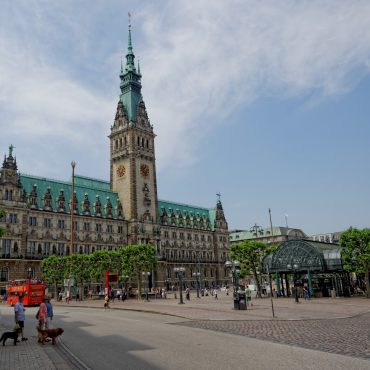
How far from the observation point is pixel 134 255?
77688 mm

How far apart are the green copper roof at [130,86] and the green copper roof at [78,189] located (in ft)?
77.1

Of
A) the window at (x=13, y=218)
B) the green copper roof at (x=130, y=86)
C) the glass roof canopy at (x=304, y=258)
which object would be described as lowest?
the glass roof canopy at (x=304, y=258)

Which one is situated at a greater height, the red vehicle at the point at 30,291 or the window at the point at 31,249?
the window at the point at 31,249

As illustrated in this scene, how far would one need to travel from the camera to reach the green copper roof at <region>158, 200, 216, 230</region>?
447 feet

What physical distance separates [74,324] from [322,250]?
143 feet

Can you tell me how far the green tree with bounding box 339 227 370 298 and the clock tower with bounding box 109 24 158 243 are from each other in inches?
2612

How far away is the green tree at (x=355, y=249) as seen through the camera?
57.4m

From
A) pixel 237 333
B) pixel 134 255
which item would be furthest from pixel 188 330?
pixel 134 255

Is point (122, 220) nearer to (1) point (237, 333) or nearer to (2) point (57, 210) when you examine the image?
(2) point (57, 210)

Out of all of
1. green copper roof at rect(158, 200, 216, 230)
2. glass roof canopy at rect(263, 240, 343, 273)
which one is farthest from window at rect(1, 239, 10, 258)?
glass roof canopy at rect(263, 240, 343, 273)

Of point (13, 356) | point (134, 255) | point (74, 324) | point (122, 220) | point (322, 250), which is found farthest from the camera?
point (122, 220)

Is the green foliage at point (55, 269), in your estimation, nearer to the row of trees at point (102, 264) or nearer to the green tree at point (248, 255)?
the row of trees at point (102, 264)

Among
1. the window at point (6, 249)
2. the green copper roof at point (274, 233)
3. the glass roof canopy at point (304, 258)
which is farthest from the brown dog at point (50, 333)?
the green copper roof at point (274, 233)

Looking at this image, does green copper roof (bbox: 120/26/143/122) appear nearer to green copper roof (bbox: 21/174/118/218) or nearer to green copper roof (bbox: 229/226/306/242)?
green copper roof (bbox: 21/174/118/218)
